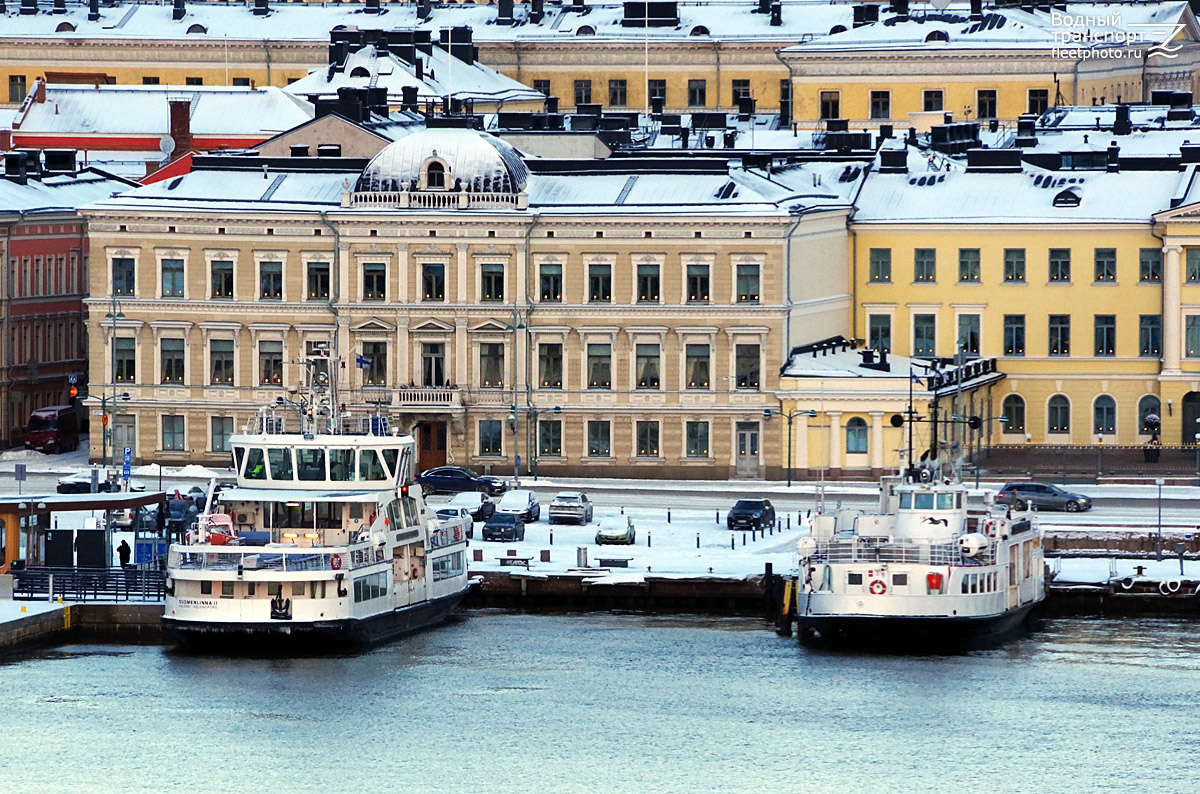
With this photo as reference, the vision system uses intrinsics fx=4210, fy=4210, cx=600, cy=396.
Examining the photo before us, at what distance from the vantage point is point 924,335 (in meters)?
173

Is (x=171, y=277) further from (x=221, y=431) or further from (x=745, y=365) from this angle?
(x=745, y=365)

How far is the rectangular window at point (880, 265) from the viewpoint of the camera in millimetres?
172875

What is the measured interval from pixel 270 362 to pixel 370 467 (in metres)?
41.7

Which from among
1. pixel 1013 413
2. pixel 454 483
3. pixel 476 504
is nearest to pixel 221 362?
pixel 454 483

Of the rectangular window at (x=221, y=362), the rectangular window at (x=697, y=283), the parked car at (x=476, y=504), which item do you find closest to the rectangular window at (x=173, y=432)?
the rectangular window at (x=221, y=362)

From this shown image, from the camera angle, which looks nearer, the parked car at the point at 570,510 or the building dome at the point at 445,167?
the parked car at the point at 570,510

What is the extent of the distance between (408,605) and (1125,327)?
52.4 metres

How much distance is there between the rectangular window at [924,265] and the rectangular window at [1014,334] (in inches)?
139

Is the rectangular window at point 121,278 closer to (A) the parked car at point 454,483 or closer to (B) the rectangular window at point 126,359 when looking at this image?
(B) the rectangular window at point 126,359

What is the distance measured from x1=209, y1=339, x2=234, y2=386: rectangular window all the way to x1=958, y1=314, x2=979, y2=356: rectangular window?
2972 centimetres

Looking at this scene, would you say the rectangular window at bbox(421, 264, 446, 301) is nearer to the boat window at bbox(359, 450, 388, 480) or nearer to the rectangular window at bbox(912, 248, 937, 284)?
the rectangular window at bbox(912, 248, 937, 284)

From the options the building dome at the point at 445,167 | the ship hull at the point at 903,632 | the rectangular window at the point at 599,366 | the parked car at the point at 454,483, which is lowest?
the ship hull at the point at 903,632

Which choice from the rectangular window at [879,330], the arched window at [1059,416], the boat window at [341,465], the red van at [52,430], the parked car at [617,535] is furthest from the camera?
the red van at [52,430]

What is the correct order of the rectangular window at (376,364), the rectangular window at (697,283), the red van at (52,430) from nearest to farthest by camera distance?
the rectangular window at (697,283)
the rectangular window at (376,364)
the red van at (52,430)
